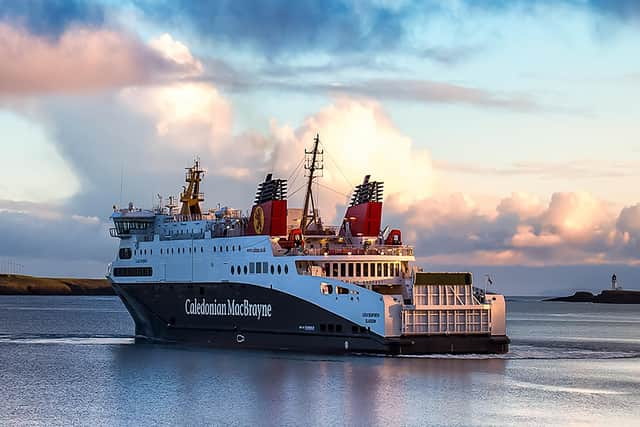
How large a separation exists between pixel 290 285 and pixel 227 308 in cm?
645

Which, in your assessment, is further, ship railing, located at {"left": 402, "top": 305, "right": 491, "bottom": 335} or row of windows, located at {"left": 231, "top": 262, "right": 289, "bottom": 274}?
row of windows, located at {"left": 231, "top": 262, "right": 289, "bottom": 274}

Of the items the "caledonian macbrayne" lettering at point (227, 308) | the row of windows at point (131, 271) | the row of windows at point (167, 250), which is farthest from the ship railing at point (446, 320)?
the row of windows at point (131, 271)

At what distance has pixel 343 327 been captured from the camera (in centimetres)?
5175

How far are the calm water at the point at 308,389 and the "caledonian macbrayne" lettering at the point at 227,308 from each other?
225 centimetres

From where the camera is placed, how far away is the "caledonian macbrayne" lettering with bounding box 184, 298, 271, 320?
5631cm

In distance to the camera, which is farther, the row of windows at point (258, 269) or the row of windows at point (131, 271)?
the row of windows at point (131, 271)

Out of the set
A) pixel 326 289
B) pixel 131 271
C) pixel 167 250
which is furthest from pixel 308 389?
pixel 131 271

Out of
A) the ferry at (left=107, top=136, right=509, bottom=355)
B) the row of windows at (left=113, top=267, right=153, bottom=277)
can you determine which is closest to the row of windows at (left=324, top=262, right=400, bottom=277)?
the ferry at (left=107, top=136, right=509, bottom=355)

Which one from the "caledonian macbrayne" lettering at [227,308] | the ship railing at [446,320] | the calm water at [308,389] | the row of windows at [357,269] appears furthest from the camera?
the "caledonian macbrayne" lettering at [227,308]

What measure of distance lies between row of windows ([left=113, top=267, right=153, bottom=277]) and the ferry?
0.22ft

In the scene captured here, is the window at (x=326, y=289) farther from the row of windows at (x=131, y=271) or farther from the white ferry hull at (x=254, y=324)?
the row of windows at (x=131, y=271)

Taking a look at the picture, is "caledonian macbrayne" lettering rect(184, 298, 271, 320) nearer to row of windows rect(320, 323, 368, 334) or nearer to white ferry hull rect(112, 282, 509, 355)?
white ferry hull rect(112, 282, 509, 355)

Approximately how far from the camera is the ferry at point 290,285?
51438 mm

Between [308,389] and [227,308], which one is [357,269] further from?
[308,389]
